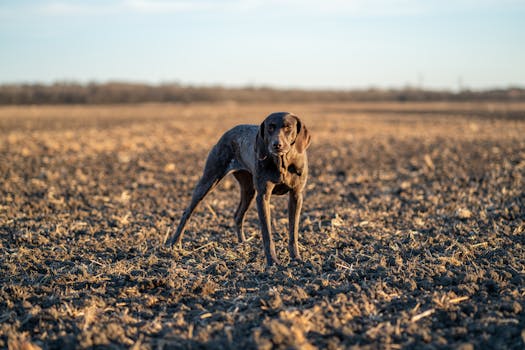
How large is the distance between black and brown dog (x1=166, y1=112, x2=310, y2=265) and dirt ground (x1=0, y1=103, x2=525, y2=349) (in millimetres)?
601

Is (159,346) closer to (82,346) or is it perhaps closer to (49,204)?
(82,346)

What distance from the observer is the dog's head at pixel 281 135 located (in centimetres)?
554

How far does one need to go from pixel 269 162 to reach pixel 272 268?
1.26m

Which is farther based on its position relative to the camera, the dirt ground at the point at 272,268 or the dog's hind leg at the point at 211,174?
the dog's hind leg at the point at 211,174

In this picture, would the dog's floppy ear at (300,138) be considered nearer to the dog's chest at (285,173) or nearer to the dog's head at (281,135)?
the dog's head at (281,135)

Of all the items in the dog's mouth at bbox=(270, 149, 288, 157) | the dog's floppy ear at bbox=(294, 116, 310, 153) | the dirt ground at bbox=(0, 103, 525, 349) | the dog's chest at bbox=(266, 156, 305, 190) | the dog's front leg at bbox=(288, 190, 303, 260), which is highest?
the dog's floppy ear at bbox=(294, 116, 310, 153)

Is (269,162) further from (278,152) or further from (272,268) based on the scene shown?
(272,268)

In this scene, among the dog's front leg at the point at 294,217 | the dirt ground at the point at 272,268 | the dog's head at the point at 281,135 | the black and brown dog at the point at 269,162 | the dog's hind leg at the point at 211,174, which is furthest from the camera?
the dog's hind leg at the point at 211,174

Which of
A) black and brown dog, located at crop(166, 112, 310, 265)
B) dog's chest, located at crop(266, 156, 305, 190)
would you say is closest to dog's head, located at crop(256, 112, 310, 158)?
black and brown dog, located at crop(166, 112, 310, 265)

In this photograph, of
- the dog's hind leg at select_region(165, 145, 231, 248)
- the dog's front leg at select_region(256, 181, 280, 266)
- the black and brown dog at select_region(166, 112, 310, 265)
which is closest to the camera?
the black and brown dog at select_region(166, 112, 310, 265)

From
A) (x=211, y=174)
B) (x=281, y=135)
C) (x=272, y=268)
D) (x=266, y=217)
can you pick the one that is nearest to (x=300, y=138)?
(x=281, y=135)

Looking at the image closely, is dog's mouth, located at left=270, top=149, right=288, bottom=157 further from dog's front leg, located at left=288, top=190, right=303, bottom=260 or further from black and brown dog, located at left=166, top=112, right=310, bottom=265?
dog's front leg, located at left=288, top=190, right=303, bottom=260

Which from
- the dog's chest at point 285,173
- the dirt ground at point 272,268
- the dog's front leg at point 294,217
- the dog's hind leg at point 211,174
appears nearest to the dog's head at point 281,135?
the dog's chest at point 285,173

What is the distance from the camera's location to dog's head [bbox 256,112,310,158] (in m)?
5.54
